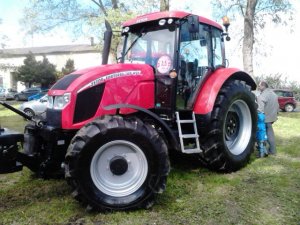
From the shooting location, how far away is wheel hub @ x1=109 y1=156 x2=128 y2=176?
454 centimetres

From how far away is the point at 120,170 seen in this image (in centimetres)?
457

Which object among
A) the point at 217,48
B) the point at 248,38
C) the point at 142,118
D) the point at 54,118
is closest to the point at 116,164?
the point at 142,118

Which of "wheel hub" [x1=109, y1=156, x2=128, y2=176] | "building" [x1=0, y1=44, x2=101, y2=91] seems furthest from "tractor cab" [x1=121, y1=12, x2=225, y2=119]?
"building" [x1=0, y1=44, x2=101, y2=91]

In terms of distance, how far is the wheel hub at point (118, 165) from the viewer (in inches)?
179

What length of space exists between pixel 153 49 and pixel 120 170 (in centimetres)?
215

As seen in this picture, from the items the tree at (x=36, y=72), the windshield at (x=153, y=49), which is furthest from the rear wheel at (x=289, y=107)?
the tree at (x=36, y=72)

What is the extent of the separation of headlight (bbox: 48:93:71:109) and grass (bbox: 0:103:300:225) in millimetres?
1265

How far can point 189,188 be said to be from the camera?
211 inches

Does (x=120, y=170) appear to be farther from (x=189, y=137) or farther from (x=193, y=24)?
(x=193, y=24)

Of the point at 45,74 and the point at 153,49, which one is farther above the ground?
the point at 45,74

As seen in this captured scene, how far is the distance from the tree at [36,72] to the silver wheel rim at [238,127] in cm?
3931

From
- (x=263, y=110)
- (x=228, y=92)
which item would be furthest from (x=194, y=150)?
(x=263, y=110)

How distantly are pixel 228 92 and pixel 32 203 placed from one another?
3481 millimetres

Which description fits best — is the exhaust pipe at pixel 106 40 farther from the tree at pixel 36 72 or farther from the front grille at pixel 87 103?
the tree at pixel 36 72
